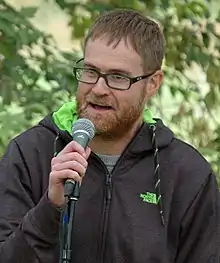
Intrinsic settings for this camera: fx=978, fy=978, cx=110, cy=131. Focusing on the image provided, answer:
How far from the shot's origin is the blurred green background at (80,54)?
12.0 feet

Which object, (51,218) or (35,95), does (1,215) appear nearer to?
(51,218)

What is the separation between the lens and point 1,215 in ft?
8.01

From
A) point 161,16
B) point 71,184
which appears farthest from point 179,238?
point 161,16

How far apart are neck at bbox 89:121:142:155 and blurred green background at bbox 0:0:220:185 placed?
83cm

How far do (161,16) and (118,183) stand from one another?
1.78m

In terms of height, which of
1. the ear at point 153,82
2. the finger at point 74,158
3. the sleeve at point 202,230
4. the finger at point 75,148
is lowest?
the sleeve at point 202,230

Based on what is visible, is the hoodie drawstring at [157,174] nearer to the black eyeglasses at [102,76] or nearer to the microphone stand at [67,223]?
the black eyeglasses at [102,76]

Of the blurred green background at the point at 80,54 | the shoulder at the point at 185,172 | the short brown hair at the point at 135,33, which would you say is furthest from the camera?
the blurred green background at the point at 80,54

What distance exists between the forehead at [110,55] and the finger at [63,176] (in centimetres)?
45

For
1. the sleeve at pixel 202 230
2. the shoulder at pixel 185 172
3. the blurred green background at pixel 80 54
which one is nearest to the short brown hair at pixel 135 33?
the shoulder at pixel 185 172

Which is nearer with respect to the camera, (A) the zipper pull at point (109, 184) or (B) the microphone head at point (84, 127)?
(B) the microphone head at point (84, 127)

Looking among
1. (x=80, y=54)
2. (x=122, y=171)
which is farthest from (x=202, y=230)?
(x=80, y=54)

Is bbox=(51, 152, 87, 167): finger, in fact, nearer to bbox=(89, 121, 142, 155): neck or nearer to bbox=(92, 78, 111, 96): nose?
bbox=(92, 78, 111, 96): nose

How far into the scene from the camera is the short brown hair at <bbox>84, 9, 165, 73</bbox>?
8.21ft
